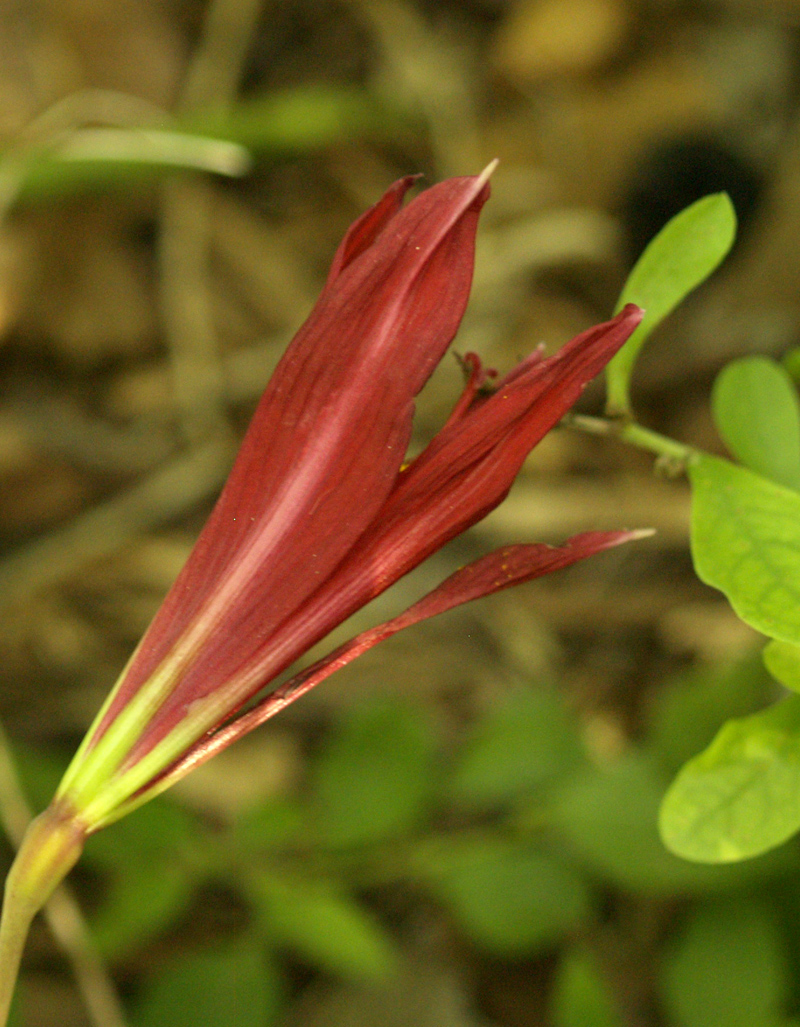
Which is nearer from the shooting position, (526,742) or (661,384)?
(526,742)

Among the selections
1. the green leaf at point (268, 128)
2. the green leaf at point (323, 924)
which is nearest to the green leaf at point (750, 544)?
the green leaf at point (323, 924)

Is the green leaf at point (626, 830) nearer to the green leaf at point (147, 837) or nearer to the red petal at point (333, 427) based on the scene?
the green leaf at point (147, 837)

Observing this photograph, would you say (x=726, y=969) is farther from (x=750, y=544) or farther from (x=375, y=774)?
(x=750, y=544)

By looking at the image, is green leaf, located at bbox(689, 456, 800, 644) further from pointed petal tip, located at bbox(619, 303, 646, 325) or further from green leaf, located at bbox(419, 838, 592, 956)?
green leaf, located at bbox(419, 838, 592, 956)

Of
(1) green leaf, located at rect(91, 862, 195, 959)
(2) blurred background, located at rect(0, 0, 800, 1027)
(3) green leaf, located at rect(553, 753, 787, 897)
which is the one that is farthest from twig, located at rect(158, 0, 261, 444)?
(3) green leaf, located at rect(553, 753, 787, 897)

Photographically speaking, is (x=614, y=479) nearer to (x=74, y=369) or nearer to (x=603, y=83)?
(x=603, y=83)

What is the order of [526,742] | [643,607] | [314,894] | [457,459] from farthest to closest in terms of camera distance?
1. [643,607]
2. [526,742]
3. [314,894]
4. [457,459]

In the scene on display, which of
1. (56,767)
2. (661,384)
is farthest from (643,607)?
(56,767)
